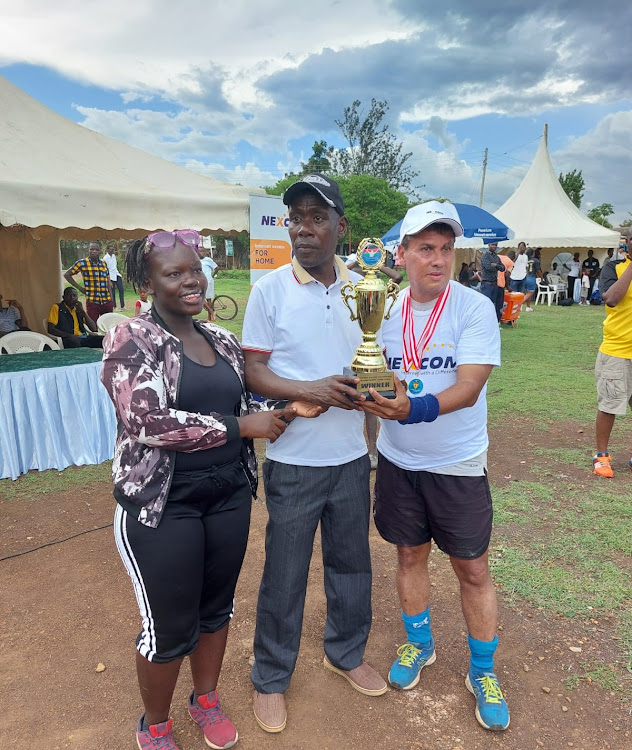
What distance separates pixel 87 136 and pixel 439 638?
21.6 ft

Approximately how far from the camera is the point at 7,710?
8.17 ft

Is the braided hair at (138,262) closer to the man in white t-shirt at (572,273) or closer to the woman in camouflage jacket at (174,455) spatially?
the woman in camouflage jacket at (174,455)

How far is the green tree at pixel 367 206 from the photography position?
38688mm

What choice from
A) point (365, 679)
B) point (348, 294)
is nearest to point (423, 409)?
point (348, 294)

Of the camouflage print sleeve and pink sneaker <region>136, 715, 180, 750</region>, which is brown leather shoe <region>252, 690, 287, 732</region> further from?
the camouflage print sleeve

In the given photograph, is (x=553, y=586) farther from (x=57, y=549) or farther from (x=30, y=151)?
(x=30, y=151)

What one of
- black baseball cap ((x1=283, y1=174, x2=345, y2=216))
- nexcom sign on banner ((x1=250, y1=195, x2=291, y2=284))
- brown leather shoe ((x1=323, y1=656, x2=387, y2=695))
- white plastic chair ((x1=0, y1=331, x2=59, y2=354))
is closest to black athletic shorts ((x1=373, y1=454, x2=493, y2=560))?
brown leather shoe ((x1=323, y1=656, x2=387, y2=695))

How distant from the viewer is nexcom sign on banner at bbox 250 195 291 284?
5930mm

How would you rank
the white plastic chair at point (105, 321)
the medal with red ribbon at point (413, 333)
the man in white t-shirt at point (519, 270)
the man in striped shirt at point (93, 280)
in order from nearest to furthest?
the medal with red ribbon at point (413, 333), the white plastic chair at point (105, 321), the man in striped shirt at point (93, 280), the man in white t-shirt at point (519, 270)

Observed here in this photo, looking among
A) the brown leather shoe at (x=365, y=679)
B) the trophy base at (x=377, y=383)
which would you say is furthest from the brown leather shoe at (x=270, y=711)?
the trophy base at (x=377, y=383)

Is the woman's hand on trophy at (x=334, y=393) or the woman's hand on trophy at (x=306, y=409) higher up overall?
the woman's hand on trophy at (x=334, y=393)

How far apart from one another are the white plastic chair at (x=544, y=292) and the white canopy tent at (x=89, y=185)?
1783 cm

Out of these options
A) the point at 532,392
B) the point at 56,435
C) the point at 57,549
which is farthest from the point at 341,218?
the point at 532,392

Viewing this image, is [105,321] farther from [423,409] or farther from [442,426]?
[423,409]
